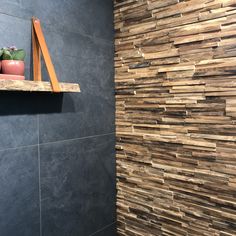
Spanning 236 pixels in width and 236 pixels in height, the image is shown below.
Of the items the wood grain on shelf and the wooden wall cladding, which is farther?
the wooden wall cladding

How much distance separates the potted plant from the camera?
1026 millimetres

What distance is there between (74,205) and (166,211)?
0.54 metres

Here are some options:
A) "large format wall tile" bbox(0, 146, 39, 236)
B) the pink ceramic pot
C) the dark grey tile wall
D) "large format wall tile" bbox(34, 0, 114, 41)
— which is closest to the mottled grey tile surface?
the dark grey tile wall

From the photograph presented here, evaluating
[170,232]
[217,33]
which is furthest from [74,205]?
[217,33]

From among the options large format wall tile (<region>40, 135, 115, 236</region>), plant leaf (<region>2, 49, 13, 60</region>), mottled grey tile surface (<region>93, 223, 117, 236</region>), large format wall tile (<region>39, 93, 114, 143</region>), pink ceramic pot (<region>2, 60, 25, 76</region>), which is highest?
plant leaf (<region>2, 49, 13, 60</region>)

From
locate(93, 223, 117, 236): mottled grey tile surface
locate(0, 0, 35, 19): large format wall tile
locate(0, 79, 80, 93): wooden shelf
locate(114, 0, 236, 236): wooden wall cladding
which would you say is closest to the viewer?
locate(0, 79, 80, 93): wooden shelf

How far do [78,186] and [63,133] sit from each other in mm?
337

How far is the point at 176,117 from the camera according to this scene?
145 cm

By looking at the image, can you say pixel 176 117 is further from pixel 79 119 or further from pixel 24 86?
pixel 24 86

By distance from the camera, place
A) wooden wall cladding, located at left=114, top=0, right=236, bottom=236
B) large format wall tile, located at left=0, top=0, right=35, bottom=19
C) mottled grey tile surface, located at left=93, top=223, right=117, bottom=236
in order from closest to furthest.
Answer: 1. large format wall tile, located at left=0, top=0, right=35, bottom=19
2. wooden wall cladding, located at left=114, top=0, right=236, bottom=236
3. mottled grey tile surface, located at left=93, top=223, right=117, bottom=236

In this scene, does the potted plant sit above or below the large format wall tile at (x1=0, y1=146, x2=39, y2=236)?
above

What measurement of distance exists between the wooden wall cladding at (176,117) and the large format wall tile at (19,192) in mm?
642

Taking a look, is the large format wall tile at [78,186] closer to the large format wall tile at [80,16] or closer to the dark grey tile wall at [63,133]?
the dark grey tile wall at [63,133]

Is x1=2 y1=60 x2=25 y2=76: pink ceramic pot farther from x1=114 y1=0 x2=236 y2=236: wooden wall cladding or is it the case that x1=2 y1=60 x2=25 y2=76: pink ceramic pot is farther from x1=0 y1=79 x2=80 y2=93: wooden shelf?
x1=114 y1=0 x2=236 y2=236: wooden wall cladding
